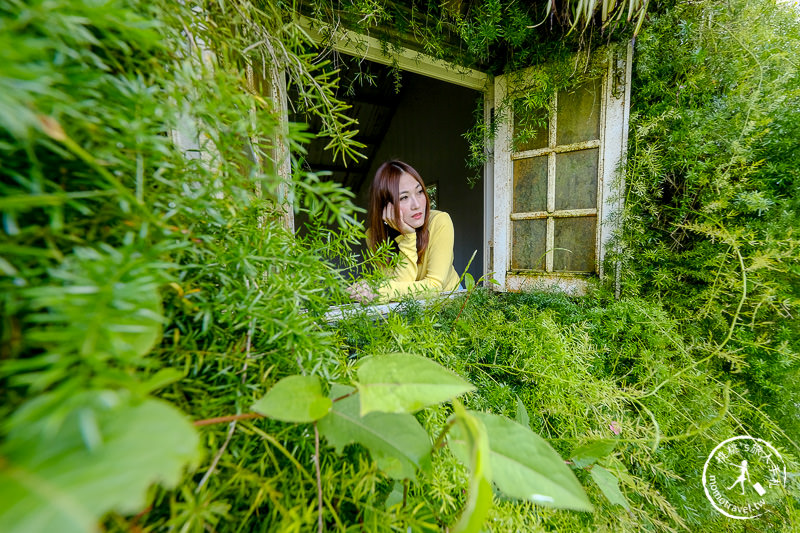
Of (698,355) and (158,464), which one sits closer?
(158,464)

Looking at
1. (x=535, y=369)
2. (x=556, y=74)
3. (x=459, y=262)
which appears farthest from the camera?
(x=459, y=262)

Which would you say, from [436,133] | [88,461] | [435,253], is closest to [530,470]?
[88,461]

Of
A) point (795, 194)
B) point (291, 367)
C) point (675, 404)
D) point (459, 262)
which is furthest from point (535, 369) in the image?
point (459, 262)

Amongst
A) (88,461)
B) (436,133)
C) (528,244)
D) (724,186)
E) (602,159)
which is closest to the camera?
(88,461)

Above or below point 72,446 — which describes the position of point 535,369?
below

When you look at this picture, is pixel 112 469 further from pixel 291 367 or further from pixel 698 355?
pixel 698 355

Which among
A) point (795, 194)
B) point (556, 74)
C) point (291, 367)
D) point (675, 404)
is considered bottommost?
point (675, 404)

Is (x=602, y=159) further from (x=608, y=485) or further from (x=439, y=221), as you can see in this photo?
(x=608, y=485)

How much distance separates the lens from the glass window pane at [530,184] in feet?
4.12

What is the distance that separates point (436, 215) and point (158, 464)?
4.71 ft

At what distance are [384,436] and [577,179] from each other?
1.29 metres

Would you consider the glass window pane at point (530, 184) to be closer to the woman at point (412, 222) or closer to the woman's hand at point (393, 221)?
the woman at point (412, 222)

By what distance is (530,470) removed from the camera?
22 centimetres

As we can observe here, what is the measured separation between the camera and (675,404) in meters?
0.70
